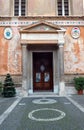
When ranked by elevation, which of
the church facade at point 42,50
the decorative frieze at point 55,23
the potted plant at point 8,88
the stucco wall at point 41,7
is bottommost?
the potted plant at point 8,88

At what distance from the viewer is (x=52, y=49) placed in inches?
622

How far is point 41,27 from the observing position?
14.8 m

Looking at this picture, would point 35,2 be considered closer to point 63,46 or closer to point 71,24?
point 71,24

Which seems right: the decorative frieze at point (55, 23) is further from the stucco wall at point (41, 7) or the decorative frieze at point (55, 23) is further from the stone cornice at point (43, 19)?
the stucco wall at point (41, 7)

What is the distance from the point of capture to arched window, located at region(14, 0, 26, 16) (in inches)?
665

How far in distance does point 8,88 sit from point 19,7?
22.8 ft

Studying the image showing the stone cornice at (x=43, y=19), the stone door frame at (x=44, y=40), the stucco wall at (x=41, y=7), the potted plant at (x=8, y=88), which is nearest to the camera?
the potted plant at (x=8, y=88)

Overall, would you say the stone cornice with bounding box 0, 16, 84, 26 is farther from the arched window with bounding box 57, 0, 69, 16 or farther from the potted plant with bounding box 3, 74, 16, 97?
the potted plant with bounding box 3, 74, 16, 97

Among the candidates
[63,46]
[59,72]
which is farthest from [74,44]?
[59,72]

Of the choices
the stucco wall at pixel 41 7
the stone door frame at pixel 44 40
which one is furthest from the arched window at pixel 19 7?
the stone door frame at pixel 44 40

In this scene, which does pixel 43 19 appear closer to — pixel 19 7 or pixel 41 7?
pixel 41 7

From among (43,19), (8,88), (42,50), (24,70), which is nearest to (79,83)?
(42,50)

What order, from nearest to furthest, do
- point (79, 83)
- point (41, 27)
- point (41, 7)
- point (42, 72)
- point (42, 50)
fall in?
1. point (79, 83)
2. point (41, 27)
3. point (42, 50)
4. point (42, 72)
5. point (41, 7)

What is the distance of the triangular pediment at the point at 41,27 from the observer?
1457cm
